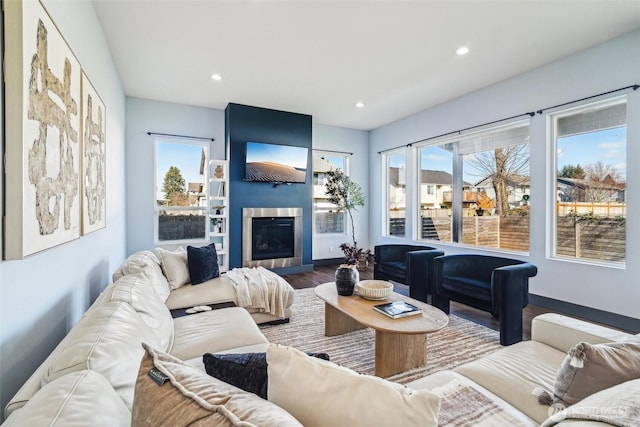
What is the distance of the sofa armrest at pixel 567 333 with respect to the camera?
1.48 meters

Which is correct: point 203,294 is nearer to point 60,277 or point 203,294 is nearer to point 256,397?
point 60,277

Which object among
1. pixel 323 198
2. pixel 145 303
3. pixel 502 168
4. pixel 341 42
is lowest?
pixel 145 303

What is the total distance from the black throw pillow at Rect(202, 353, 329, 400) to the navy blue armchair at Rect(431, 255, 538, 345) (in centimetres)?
249

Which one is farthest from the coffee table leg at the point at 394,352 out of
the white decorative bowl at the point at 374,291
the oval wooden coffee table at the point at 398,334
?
the white decorative bowl at the point at 374,291

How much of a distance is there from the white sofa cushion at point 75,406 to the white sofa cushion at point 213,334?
83 cm

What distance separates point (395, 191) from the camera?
6125mm

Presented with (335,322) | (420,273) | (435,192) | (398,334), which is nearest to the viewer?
(398,334)

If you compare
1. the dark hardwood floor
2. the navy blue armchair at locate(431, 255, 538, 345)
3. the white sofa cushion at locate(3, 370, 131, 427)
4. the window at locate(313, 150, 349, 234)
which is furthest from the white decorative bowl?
the window at locate(313, 150, 349, 234)

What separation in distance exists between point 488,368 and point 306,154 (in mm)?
4499

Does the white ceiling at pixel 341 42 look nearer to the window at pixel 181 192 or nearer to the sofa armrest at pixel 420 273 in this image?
the window at pixel 181 192

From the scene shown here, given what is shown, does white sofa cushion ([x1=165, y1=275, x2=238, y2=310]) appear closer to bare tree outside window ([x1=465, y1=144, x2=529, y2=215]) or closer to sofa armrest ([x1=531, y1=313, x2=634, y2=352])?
sofa armrest ([x1=531, y1=313, x2=634, y2=352])

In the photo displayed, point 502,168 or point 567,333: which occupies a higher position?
point 502,168

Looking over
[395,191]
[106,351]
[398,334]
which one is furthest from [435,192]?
[106,351]

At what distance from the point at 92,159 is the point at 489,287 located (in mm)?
3568
